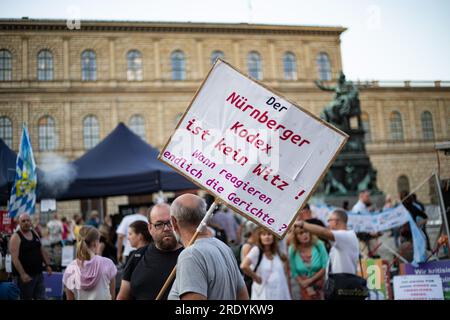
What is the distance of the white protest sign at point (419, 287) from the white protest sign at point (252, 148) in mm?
3314

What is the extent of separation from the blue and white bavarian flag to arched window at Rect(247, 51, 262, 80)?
31.7 meters

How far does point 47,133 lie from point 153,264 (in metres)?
29.8

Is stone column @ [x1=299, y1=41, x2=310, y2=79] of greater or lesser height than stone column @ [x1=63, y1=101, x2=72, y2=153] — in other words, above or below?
above

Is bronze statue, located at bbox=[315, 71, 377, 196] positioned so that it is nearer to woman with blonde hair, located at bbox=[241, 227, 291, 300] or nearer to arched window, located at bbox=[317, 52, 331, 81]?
woman with blonde hair, located at bbox=[241, 227, 291, 300]

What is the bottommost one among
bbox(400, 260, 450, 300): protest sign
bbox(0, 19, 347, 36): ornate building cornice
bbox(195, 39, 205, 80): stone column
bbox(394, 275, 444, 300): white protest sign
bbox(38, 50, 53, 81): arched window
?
bbox(394, 275, 444, 300): white protest sign

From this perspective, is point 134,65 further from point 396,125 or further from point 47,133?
point 396,125

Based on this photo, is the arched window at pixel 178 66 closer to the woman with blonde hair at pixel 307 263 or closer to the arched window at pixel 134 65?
the arched window at pixel 134 65

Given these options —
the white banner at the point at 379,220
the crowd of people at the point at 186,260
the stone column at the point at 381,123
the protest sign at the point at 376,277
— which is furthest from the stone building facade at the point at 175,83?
the protest sign at the point at 376,277

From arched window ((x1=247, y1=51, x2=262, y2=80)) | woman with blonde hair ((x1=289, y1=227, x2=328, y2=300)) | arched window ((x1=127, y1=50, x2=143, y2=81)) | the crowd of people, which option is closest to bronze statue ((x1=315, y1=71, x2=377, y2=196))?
the crowd of people

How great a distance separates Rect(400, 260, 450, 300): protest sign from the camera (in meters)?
5.52

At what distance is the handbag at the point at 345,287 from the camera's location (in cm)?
463

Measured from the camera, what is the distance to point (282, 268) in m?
5.72

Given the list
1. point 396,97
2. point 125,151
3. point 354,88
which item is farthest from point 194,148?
point 396,97

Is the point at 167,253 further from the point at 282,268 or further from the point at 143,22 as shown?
the point at 143,22
